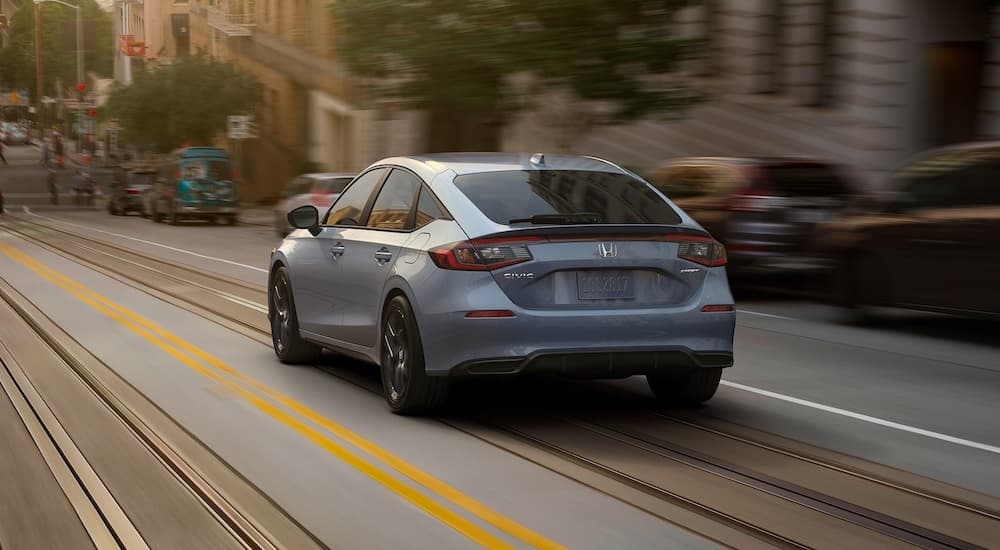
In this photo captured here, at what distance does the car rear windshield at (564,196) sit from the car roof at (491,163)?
71mm

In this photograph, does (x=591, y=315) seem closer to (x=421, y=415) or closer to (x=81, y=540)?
(x=421, y=415)

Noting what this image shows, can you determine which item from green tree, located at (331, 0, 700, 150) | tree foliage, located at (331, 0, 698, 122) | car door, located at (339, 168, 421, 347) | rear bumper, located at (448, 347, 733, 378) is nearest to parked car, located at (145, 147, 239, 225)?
green tree, located at (331, 0, 700, 150)

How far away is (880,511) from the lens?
229 inches

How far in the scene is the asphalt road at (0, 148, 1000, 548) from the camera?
5754 mm

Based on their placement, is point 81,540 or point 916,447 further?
point 916,447

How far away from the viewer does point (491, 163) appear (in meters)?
8.44

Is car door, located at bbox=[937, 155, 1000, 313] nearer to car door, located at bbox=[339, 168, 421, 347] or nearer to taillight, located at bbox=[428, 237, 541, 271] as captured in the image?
car door, located at bbox=[339, 168, 421, 347]

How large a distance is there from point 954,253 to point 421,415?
6.21 m

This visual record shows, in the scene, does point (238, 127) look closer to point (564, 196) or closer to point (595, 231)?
point (564, 196)

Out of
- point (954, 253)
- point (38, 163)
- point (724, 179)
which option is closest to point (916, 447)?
point (954, 253)

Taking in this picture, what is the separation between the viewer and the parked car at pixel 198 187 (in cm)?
4228

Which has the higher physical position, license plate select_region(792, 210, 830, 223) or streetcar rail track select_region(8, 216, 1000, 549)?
license plate select_region(792, 210, 830, 223)

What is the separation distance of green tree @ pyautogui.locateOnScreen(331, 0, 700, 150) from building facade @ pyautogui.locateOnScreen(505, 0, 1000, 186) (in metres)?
1.99

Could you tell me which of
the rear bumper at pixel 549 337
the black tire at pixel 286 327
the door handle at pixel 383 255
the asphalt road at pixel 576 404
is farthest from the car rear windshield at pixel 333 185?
the rear bumper at pixel 549 337
